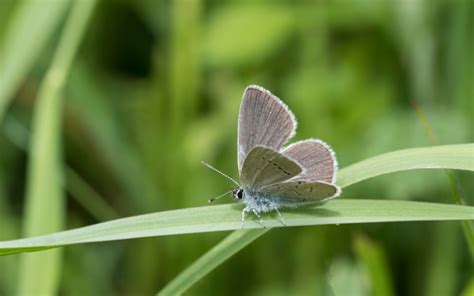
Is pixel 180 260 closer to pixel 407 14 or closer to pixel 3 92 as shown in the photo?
pixel 3 92

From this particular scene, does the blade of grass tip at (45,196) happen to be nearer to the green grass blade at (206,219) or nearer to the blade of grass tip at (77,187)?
the green grass blade at (206,219)

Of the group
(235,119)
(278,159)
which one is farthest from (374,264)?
(235,119)

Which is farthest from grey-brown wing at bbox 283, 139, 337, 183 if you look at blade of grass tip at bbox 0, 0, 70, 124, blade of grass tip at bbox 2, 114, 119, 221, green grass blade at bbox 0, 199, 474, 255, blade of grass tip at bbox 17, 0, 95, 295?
blade of grass tip at bbox 2, 114, 119, 221

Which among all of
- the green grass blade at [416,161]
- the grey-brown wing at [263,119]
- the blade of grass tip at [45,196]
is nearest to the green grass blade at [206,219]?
the green grass blade at [416,161]

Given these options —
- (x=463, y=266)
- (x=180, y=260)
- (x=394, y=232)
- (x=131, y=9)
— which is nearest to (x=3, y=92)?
(x=180, y=260)

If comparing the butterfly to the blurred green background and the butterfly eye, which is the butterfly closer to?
the butterfly eye

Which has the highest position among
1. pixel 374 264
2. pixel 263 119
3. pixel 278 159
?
pixel 263 119

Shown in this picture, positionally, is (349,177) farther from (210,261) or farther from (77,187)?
(77,187)
